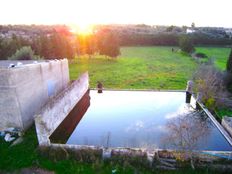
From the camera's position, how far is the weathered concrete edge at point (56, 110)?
8.37 m

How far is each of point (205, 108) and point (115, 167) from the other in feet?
25.8

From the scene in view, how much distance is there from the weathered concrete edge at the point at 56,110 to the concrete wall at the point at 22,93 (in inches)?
51.8

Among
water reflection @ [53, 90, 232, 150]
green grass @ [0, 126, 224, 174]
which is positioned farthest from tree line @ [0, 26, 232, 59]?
green grass @ [0, 126, 224, 174]

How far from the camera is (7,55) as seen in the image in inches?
949

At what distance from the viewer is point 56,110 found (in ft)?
33.4

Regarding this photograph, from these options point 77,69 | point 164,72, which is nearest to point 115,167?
point 164,72

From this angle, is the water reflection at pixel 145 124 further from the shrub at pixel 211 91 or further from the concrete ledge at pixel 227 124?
the shrub at pixel 211 91

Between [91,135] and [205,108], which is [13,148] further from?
[205,108]

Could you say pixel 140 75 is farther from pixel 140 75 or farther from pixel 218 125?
pixel 218 125

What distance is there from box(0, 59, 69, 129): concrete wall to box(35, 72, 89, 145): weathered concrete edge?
4.32 ft

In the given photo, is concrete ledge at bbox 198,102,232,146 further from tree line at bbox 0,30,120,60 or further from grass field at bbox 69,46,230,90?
tree line at bbox 0,30,120,60

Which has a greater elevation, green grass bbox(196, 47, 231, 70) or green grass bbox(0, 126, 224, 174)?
green grass bbox(196, 47, 231, 70)

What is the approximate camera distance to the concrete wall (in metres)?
9.14

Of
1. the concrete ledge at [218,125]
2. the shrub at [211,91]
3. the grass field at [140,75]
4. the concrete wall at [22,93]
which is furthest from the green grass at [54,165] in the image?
the grass field at [140,75]
